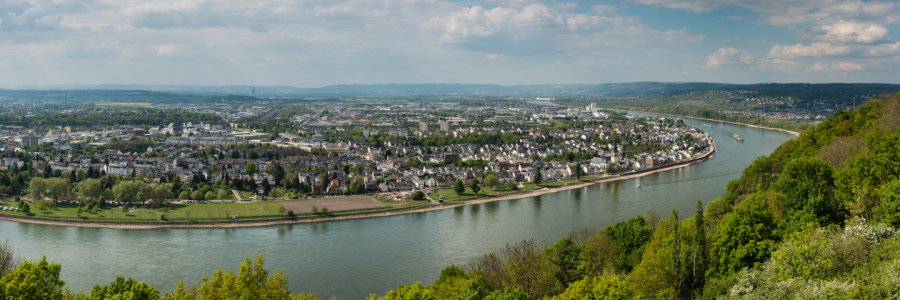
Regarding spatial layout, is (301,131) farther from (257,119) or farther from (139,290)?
(139,290)

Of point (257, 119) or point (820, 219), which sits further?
point (257, 119)

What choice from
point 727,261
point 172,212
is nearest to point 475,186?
point 172,212

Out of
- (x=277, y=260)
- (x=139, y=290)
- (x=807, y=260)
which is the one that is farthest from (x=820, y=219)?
(x=277, y=260)

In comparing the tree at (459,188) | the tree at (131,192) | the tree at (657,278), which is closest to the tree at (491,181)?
the tree at (459,188)

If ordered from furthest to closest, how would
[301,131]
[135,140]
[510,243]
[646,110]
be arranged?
[646,110], [301,131], [135,140], [510,243]

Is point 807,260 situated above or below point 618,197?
above

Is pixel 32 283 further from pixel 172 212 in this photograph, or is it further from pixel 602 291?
pixel 172 212

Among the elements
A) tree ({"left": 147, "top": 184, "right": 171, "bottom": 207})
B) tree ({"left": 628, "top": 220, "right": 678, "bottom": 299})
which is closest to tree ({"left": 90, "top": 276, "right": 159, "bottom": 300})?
tree ({"left": 628, "top": 220, "right": 678, "bottom": 299})
